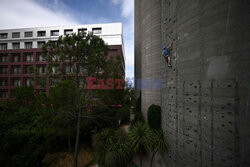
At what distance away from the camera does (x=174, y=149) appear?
4.92 meters

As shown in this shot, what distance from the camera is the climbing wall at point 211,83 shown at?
9.57 ft

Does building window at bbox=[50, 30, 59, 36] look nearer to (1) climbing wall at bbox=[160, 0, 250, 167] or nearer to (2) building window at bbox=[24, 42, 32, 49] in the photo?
(2) building window at bbox=[24, 42, 32, 49]

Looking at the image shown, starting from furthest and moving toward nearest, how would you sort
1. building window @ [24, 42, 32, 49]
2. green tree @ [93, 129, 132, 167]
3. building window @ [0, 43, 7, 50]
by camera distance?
building window @ [0, 43, 7, 50] → building window @ [24, 42, 32, 49] → green tree @ [93, 129, 132, 167]

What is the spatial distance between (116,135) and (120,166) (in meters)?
1.57

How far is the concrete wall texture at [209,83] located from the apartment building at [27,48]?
16312 mm

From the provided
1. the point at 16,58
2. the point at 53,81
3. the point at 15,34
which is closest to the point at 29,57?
the point at 16,58

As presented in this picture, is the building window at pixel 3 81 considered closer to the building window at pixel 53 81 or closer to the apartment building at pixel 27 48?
the apartment building at pixel 27 48

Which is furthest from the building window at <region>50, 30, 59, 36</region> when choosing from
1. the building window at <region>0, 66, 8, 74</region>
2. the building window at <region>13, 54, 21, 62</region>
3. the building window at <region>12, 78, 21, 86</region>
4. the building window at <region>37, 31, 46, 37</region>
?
the building window at <region>12, 78, 21, 86</region>

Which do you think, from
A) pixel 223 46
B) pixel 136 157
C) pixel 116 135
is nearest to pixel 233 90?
pixel 223 46

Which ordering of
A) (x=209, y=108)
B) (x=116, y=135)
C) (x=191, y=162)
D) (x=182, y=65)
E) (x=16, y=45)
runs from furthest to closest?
(x=16, y=45), (x=116, y=135), (x=182, y=65), (x=191, y=162), (x=209, y=108)

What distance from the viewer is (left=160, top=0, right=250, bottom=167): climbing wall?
115 inches

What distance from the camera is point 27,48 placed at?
2034 centimetres

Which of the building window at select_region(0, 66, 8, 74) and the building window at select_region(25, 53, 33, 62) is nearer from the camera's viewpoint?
the building window at select_region(25, 53, 33, 62)

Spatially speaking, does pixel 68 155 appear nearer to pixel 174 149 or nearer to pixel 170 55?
pixel 174 149
